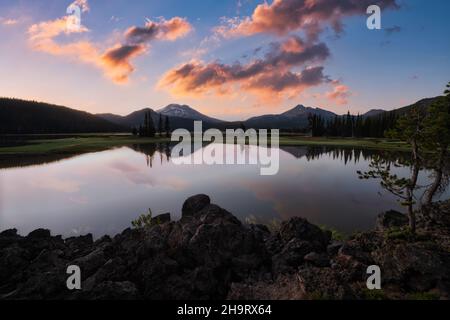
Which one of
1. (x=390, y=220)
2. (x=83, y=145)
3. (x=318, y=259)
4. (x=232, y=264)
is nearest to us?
(x=232, y=264)

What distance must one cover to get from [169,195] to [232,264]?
1801 centimetres

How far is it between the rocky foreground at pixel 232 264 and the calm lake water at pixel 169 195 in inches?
216

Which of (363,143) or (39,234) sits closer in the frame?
(39,234)

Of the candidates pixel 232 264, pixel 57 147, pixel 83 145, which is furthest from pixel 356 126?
pixel 232 264

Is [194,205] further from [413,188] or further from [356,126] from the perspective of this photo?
[356,126]

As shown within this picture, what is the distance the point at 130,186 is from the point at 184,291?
81.0 ft

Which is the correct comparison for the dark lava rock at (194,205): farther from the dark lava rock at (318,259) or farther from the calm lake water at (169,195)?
the dark lava rock at (318,259)

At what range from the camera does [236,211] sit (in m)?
22.8

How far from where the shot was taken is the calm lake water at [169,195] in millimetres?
21156

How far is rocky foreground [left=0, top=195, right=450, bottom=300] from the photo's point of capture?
9180 millimetres

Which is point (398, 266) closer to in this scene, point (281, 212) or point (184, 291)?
point (184, 291)

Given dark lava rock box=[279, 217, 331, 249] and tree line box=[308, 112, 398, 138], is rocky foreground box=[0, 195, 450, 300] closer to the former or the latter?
dark lava rock box=[279, 217, 331, 249]

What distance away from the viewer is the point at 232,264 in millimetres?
11273

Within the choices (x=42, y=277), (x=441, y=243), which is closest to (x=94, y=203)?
(x=42, y=277)
